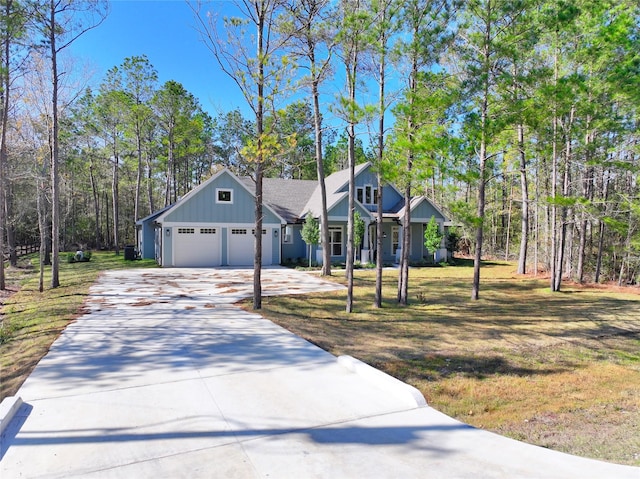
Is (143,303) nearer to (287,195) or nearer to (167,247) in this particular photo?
(167,247)

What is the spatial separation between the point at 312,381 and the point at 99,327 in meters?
4.56

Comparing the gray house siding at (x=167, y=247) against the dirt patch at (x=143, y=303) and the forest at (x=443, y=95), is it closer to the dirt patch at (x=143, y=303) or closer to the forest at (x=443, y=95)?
the forest at (x=443, y=95)

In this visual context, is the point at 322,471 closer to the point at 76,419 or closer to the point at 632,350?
the point at 76,419

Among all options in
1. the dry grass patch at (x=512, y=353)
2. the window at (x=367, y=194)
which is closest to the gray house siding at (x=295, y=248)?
the window at (x=367, y=194)

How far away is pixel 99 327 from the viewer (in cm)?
732

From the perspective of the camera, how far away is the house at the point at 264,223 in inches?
744

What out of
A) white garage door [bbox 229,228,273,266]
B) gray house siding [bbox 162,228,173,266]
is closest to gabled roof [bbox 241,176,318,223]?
white garage door [bbox 229,228,273,266]

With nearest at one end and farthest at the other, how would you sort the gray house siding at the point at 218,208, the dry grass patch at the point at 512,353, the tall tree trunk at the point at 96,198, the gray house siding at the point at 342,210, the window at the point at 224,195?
the dry grass patch at the point at 512,353 < the gray house siding at the point at 218,208 < the window at the point at 224,195 < the gray house siding at the point at 342,210 < the tall tree trunk at the point at 96,198

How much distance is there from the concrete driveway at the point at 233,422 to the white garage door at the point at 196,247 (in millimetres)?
12448

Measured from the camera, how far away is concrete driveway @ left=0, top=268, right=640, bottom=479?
10.0ft

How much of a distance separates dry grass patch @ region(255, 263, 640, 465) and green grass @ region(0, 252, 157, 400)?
4.00m

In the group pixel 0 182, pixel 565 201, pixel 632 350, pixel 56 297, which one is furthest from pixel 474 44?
pixel 0 182

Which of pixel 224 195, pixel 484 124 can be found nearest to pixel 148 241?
pixel 224 195

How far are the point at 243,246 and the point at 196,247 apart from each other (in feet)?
7.31
